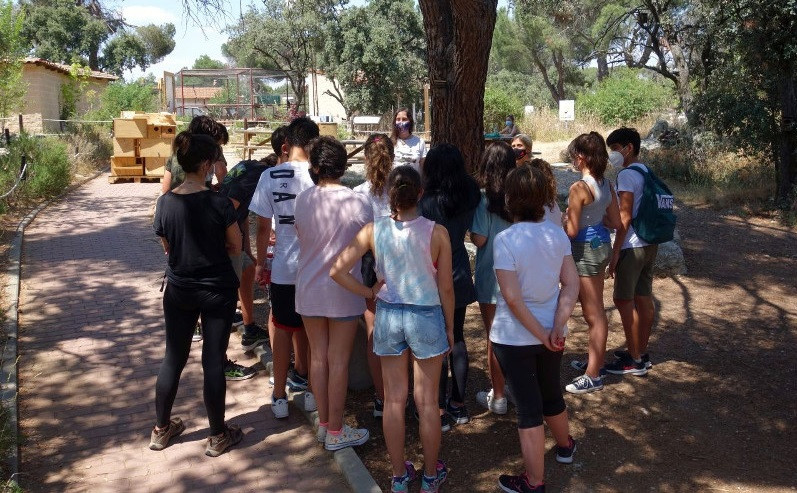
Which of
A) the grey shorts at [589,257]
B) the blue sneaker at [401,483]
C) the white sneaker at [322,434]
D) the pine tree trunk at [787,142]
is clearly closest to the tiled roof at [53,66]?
the pine tree trunk at [787,142]

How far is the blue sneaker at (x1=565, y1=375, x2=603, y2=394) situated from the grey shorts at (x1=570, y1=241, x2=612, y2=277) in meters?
0.75

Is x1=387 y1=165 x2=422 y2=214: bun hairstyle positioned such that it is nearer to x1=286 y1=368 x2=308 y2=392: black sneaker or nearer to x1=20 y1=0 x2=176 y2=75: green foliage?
x1=286 y1=368 x2=308 y2=392: black sneaker

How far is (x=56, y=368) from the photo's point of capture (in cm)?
532

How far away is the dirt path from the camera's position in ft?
12.6

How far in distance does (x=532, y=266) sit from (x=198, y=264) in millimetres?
1675

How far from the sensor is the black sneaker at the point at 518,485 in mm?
3471

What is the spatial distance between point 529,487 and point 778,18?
10.0m

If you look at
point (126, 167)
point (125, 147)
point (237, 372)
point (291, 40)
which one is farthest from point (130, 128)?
point (291, 40)

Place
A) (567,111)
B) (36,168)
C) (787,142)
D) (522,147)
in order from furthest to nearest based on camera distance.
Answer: (567,111), (36,168), (787,142), (522,147)

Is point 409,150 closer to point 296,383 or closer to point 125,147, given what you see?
point 296,383

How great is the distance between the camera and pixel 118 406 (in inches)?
185

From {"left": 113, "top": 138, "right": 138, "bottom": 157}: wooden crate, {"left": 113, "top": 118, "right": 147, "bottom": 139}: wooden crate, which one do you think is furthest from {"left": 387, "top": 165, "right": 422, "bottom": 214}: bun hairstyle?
{"left": 113, "top": 138, "right": 138, "bottom": 157}: wooden crate

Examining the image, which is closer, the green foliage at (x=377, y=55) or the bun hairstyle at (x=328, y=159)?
the bun hairstyle at (x=328, y=159)

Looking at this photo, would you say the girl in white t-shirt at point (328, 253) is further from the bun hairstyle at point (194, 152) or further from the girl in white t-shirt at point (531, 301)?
the girl in white t-shirt at point (531, 301)
